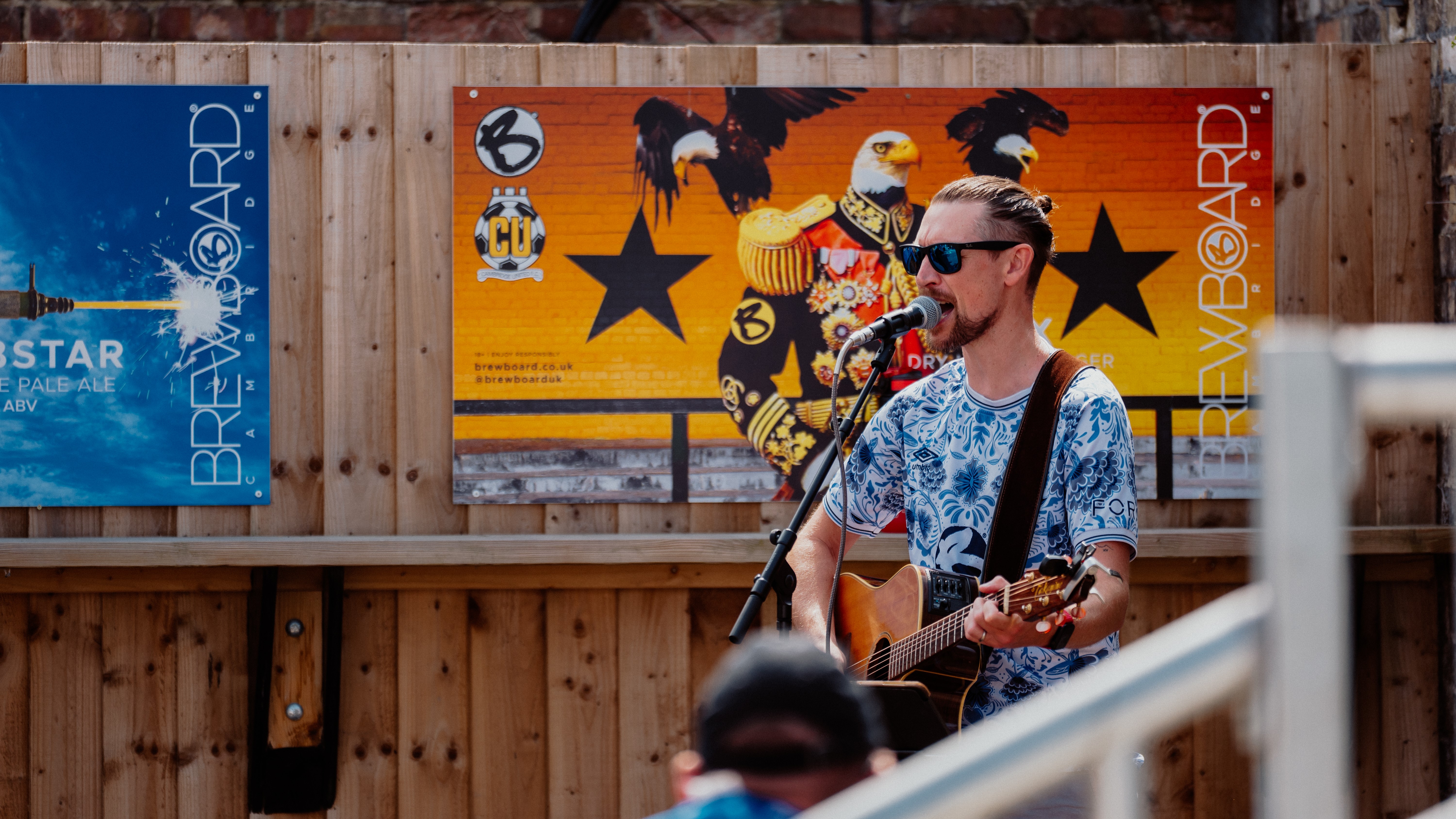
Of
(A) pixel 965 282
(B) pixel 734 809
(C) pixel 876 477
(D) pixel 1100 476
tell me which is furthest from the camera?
(C) pixel 876 477

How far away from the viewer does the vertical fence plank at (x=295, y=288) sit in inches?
117

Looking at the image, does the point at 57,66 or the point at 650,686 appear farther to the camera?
the point at 650,686

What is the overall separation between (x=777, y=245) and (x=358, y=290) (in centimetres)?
117

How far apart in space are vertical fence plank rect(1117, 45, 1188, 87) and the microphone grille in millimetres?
1528

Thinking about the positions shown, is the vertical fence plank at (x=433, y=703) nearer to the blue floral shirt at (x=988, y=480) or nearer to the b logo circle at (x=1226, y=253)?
the blue floral shirt at (x=988, y=480)

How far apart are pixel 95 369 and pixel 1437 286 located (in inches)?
148

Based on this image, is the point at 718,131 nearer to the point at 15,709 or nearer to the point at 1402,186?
the point at 1402,186

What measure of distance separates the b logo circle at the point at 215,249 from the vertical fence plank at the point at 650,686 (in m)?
1.42

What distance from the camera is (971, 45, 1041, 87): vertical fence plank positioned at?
302 centimetres

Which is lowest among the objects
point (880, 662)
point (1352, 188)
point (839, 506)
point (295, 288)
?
point (880, 662)

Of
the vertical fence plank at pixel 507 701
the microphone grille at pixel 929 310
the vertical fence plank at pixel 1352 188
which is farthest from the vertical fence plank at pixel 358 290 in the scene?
the vertical fence plank at pixel 1352 188

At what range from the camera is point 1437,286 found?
9.96 ft

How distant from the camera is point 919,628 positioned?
5.82 ft

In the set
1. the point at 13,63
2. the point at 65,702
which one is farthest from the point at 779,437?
the point at 13,63
